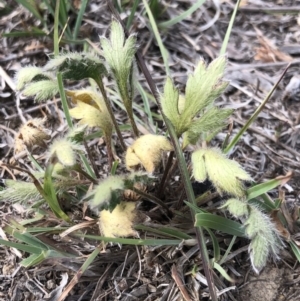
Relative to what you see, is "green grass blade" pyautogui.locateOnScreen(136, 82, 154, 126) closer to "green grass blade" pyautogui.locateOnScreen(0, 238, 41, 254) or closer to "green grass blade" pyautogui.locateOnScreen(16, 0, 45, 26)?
"green grass blade" pyautogui.locateOnScreen(16, 0, 45, 26)

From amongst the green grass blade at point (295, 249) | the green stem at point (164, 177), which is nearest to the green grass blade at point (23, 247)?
the green stem at point (164, 177)

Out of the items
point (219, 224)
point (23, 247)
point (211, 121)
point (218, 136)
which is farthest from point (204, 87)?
point (23, 247)

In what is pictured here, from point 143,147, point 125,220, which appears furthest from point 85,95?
point 125,220

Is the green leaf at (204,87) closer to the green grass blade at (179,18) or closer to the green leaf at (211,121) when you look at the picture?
the green leaf at (211,121)

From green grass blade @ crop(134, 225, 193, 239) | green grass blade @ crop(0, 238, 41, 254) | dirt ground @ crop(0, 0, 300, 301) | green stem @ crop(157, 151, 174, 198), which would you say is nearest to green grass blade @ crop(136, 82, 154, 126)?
dirt ground @ crop(0, 0, 300, 301)

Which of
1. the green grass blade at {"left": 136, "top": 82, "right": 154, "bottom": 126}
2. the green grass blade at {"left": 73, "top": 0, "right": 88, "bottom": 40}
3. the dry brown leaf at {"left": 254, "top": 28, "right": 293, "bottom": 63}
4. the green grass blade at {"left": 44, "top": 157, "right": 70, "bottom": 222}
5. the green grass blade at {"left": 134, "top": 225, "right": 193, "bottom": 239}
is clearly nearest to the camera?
the green grass blade at {"left": 44, "top": 157, "right": 70, "bottom": 222}

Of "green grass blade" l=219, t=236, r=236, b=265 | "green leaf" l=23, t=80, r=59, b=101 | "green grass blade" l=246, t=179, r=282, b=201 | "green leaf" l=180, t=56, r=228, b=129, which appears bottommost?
"green grass blade" l=219, t=236, r=236, b=265

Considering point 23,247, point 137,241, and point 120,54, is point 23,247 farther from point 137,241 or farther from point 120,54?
point 120,54

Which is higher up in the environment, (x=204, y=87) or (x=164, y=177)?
(x=204, y=87)
